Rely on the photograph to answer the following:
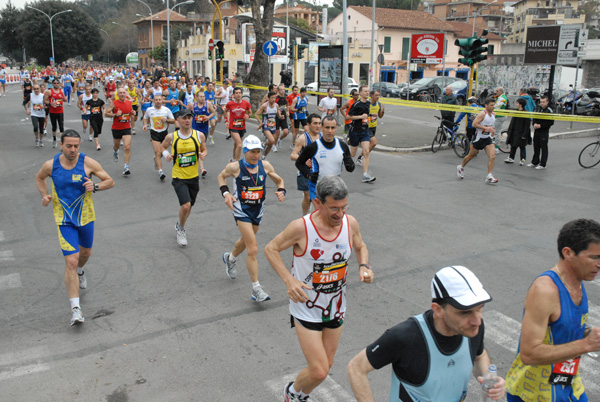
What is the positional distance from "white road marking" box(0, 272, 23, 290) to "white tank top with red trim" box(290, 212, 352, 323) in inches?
182

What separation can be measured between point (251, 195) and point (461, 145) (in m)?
12.0

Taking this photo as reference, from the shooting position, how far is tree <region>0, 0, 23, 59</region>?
8669cm

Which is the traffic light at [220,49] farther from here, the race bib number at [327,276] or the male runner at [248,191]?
the race bib number at [327,276]

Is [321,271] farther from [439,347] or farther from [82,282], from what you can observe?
[82,282]

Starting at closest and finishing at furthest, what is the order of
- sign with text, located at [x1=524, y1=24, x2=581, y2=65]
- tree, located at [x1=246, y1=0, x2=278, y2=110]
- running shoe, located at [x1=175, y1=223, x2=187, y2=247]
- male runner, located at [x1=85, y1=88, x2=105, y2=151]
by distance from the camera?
running shoe, located at [x1=175, y1=223, x2=187, y2=247] → male runner, located at [x1=85, y1=88, x2=105, y2=151] → sign with text, located at [x1=524, y1=24, x2=581, y2=65] → tree, located at [x1=246, y1=0, x2=278, y2=110]

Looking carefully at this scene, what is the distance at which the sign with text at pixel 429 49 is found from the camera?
25406mm

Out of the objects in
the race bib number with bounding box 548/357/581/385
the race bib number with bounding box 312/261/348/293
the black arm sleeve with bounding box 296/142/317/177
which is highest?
the black arm sleeve with bounding box 296/142/317/177

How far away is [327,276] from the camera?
13.5 feet

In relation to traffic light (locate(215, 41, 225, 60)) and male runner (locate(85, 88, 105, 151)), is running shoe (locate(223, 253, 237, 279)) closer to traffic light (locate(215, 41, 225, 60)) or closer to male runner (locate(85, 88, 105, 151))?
male runner (locate(85, 88, 105, 151))

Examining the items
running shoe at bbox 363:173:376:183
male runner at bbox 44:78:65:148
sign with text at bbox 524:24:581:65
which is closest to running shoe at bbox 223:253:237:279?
running shoe at bbox 363:173:376:183

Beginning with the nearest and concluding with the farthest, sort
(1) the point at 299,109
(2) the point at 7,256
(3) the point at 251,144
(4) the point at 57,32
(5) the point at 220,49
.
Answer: (3) the point at 251,144 < (2) the point at 7,256 < (1) the point at 299,109 < (5) the point at 220,49 < (4) the point at 57,32

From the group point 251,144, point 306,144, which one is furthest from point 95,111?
point 251,144

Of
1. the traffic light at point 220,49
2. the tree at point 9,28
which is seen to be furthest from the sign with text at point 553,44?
the tree at point 9,28

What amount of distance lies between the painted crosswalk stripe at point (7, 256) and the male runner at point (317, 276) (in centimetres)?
565
